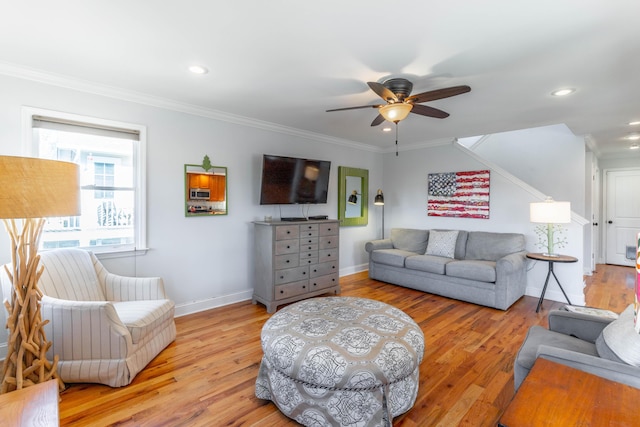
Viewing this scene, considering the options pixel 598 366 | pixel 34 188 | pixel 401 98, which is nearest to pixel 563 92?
pixel 401 98

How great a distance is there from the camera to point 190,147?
11.1ft

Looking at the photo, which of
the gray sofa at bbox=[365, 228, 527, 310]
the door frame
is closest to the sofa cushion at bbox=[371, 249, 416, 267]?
the gray sofa at bbox=[365, 228, 527, 310]

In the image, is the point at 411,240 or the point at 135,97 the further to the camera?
the point at 411,240

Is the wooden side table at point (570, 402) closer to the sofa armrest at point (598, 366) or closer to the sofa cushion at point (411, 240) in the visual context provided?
the sofa armrest at point (598, 366)

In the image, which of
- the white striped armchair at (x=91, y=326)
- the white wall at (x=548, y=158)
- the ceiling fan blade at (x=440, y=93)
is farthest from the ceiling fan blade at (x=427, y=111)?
the white wall at (x=548, y=158)

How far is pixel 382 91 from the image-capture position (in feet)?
7.47

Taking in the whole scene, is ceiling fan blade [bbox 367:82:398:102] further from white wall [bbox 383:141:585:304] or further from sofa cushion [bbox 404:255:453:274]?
white wall [bbox 383:141:585:304]

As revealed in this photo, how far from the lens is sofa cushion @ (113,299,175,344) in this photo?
2213mm

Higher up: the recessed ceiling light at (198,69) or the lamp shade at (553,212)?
the recessed ceiling light at (198,69)

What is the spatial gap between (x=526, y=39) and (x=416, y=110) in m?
0.92

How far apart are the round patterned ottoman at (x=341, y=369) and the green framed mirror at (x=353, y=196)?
3180 millimetres

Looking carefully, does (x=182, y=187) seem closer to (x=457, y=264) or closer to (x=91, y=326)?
(x=91, y=326)

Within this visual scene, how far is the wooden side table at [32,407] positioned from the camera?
1034 millimetres

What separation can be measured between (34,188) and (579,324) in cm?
328
